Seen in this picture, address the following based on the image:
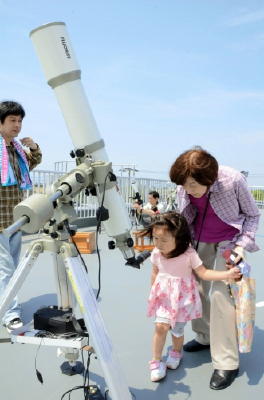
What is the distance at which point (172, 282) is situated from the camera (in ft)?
7.33

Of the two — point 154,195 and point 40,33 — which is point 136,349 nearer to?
point 40,33

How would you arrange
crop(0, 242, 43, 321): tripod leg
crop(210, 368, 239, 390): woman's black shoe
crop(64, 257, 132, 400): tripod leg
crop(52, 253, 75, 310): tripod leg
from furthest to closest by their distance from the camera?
crop(210, 368, 239, 390): woman's black shoe → crop(52, 253, 75, 310): tripod leg → crop(0, 242, 43, 321): tripod leg → crop(64, 257, 132, 400): tripod leg

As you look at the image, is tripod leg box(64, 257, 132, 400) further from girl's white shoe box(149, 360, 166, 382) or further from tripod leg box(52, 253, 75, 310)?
girl's white shoe box(149, 360, 166, 382)

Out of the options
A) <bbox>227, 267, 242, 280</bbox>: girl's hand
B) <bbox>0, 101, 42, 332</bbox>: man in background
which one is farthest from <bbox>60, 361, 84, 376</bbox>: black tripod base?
<bbox>227, 267, 242, 280</bbox>: girl's hand

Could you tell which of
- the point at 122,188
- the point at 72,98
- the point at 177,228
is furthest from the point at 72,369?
the point at 122,188

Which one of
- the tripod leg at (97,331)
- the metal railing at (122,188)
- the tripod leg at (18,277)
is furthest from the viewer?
the metal railing at (122,188)

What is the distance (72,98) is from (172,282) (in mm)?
1215

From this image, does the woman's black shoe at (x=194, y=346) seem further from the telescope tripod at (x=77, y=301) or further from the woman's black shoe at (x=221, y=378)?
the telescope tripod at (x=77, y=301)

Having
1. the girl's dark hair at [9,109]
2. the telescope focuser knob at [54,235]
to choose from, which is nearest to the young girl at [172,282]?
the telescope focuser knob at [54,235]

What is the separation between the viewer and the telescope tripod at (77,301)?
1530 millimetres

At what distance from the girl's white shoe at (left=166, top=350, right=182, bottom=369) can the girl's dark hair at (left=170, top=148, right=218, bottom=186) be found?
1.08m

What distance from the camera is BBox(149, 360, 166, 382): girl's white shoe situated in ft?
7.06

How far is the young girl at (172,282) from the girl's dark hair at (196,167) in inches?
12.0

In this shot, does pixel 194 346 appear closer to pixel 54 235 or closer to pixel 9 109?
pixel 54 235
